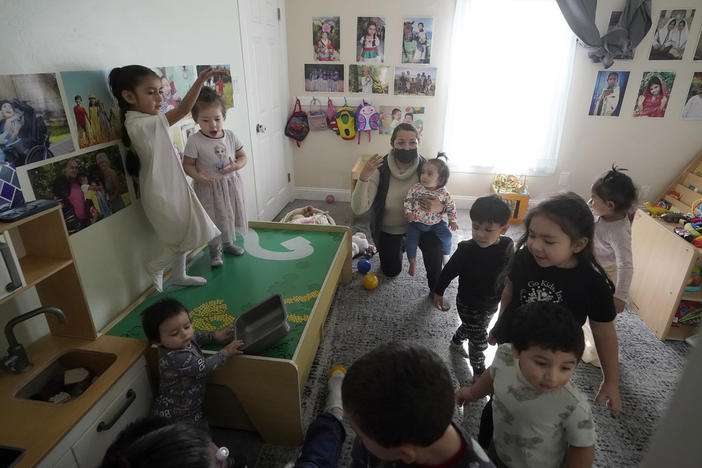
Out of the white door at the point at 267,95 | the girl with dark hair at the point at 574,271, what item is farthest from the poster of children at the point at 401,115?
the girl with dark hair at the point at 574,271

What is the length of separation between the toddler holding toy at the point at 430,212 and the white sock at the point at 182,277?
1279 millimetres

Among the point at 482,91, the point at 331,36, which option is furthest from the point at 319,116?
the point at 482,91

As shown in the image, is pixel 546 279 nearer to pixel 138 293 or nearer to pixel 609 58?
pixel 138 293

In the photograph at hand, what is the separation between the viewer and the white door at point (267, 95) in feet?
10.5

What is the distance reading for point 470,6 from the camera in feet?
11.7

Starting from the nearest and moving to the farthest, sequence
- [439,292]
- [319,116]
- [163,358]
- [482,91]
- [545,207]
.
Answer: [545,207] < [163,358] < [439,292] < [482,91] < [319,116]

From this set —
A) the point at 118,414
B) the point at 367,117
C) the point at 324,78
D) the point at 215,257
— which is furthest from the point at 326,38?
the point at 118,414

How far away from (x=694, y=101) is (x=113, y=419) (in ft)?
15.8

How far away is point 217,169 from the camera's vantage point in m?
2.16

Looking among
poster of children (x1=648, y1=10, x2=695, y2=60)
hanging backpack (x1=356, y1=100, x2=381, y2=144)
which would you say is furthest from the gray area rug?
poster of children (x1=648, y1=10, x2=695, y2=60)

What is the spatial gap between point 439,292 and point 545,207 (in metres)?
0.82

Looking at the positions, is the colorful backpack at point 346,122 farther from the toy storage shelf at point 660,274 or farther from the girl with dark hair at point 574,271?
the girl with dark hair at point 574,271

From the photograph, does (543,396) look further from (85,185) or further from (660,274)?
(660,274)

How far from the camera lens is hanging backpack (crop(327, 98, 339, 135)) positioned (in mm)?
4090
